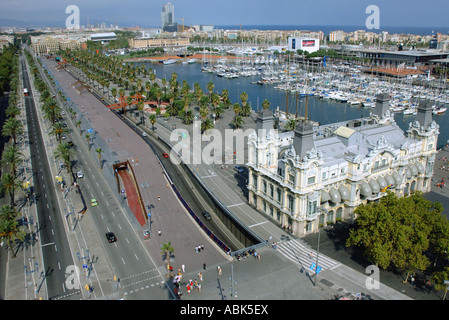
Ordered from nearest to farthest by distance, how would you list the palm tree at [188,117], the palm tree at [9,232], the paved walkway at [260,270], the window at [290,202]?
the paved walkway at [260,270], the palm tree at [9,232], the window at [290,202], the palm tree at [188,117]

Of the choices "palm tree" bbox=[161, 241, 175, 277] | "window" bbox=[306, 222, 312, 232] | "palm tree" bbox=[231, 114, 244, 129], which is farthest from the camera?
"palm tree" bbox=[231, 114, 244, 129]

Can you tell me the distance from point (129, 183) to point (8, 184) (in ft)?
82.6

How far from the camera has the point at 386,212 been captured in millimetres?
56781

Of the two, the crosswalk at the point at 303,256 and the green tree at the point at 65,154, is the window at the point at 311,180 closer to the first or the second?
the crosswalk at the point at 303,256

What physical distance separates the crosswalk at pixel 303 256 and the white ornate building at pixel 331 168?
3.50m

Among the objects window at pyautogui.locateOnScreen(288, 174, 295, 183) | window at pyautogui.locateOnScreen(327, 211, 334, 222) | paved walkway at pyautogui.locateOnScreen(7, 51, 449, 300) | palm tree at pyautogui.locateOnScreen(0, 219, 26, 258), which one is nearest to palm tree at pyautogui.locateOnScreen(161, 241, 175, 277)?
paved walkway at pyautogui.locateOnScreen(7, 51, 449, 300)

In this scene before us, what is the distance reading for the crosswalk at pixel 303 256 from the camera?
58.2 metres

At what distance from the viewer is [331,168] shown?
66.6 m

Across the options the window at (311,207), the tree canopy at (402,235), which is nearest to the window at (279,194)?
the window at (311,207)

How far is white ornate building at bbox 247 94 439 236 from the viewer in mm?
64688

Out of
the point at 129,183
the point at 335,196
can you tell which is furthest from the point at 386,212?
the point at 129,183

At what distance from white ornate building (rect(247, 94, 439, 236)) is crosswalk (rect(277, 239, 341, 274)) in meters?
3.50

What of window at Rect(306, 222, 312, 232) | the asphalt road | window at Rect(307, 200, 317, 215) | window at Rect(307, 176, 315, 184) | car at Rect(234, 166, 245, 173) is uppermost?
window at Rect(307, 176, 315, 184)

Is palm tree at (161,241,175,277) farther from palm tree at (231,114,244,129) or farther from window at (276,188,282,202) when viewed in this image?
palm tree at (231,114,244,129)
